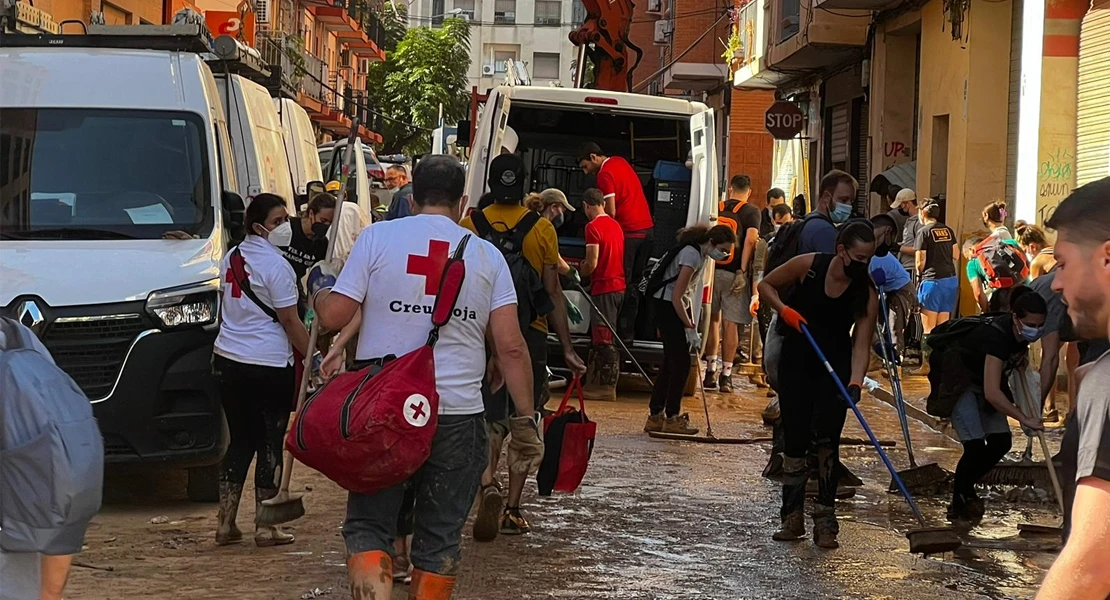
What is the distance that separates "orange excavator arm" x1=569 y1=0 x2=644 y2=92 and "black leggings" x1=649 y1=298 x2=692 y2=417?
27.7ft

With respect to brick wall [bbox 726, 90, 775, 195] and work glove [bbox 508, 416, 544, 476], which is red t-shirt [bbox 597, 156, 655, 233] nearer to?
work glove [bbox 508, 416, 544, 476]

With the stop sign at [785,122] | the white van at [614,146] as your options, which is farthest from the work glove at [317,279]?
the stop sign at [785,122]

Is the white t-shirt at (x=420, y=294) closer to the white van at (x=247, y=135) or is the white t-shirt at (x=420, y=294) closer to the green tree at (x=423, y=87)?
the white van at (x=247, y=135)

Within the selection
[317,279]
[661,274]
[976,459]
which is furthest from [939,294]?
[317,279]

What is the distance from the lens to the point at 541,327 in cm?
799

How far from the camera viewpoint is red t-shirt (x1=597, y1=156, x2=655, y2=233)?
1340 centimetres

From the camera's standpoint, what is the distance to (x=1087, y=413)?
2.58m

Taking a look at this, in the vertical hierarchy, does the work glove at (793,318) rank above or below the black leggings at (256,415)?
above

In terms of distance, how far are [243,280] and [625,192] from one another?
21.5 feet

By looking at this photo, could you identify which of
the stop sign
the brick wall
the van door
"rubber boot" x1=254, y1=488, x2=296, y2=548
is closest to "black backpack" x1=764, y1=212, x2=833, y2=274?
"rubber boot" x1=254, y1=488, x2=296, y2=548

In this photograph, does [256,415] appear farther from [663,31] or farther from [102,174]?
[663,31]

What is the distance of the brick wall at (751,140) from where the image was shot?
38.2m

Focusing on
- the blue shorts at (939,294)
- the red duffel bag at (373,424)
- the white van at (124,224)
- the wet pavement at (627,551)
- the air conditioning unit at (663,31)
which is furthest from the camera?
the air conditioning unit at (663,31)

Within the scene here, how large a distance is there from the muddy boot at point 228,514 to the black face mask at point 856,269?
326cm
